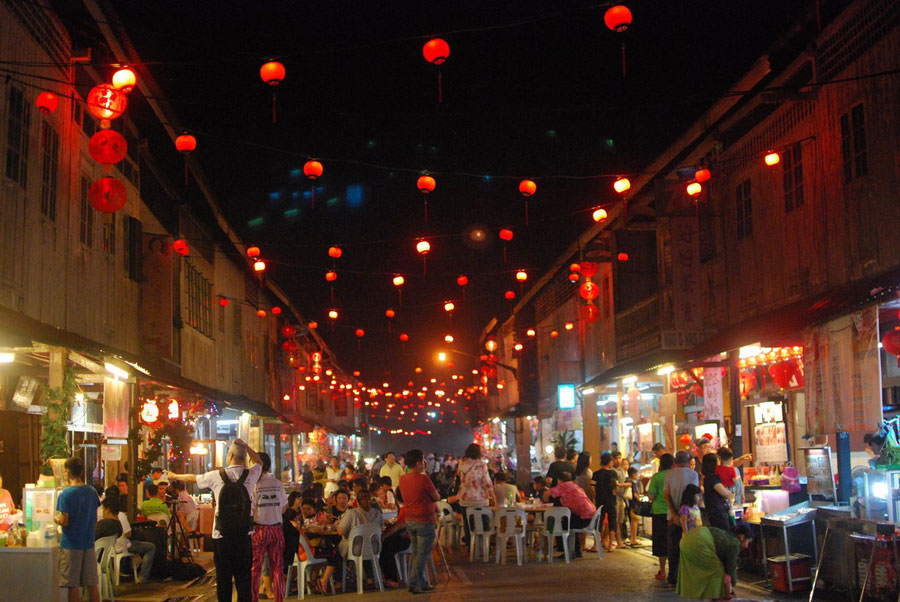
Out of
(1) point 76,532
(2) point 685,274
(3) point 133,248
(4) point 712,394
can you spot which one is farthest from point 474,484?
(1) point 76,532

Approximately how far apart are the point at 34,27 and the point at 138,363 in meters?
5.70

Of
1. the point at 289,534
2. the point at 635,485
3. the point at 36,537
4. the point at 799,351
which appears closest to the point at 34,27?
the point at 36,537

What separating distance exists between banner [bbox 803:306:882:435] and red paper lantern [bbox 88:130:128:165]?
970 centimetres

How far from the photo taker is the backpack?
10.5 meters

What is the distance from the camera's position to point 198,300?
25.9 metres

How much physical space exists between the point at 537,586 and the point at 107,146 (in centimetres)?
852

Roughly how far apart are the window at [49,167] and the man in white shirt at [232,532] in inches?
233

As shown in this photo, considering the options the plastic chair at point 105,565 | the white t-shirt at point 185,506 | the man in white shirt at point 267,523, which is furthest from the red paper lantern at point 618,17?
the white t-shirt at point 185,506

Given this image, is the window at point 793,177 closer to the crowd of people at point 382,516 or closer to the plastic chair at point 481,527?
the crowd of people at point 382,516

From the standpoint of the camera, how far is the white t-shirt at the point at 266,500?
11.6 metres

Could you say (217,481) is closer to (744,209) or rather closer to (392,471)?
(744,209)

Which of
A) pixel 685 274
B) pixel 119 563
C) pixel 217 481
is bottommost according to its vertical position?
pixel 119 563

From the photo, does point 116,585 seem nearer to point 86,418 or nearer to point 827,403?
point 86,418

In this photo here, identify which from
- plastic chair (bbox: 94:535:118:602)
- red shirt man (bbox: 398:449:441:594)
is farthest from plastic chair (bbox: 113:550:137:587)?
red shirt man (bbox: 398:449:441:594)
